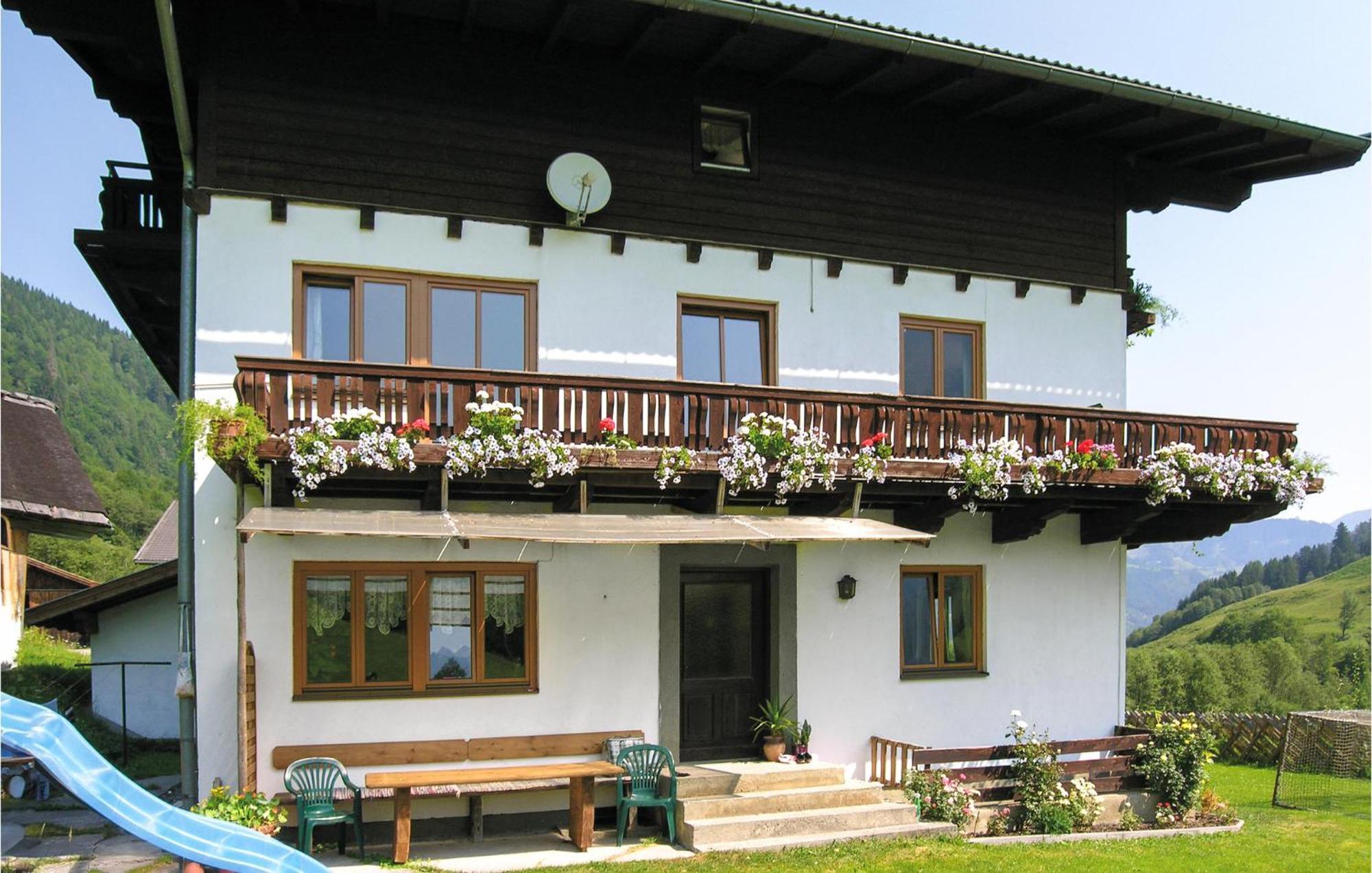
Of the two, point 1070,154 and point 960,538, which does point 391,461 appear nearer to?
point 960,538

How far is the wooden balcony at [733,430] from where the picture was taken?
11.2 m

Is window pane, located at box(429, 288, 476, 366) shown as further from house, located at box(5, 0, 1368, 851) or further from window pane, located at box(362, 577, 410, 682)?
window pane, located at box(362, 577, 410, 682)

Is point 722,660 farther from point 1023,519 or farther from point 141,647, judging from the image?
point 141,647

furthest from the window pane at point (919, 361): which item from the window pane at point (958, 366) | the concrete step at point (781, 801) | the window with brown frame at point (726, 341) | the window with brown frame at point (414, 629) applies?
the window with brown frame at point (414, 629)

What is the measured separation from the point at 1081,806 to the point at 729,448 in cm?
556

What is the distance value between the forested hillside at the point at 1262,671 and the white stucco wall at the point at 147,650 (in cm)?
2968

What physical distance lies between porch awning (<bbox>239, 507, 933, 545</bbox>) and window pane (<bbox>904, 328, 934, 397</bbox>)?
2.94 m

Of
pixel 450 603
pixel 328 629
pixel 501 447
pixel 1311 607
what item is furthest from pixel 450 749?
pixel 1311 607

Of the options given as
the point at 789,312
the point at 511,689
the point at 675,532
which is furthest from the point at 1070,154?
the point at 511,689

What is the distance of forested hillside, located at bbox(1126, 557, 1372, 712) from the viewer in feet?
163

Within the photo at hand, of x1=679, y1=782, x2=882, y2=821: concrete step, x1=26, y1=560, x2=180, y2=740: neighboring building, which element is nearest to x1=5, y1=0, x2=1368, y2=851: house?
x1=679, y1=782, x2=882, y2=821: concrete step

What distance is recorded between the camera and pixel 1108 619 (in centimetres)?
1512

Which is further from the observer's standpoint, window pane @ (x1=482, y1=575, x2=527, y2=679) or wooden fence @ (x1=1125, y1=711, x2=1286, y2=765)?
wooden fence @ (x1=1125, y1=711, x2=1286, y2=765)

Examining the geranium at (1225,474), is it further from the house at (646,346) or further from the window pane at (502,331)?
the window pane at (502,331)
